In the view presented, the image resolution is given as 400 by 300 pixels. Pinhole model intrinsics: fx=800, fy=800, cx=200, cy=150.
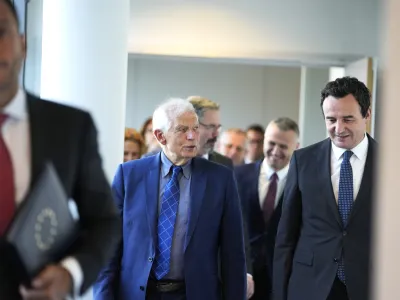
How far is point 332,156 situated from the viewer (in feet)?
13.0

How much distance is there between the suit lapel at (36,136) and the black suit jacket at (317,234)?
7.38 feet

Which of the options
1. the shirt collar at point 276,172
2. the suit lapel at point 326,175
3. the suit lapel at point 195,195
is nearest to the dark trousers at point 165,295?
the suit lapel at point 195,195

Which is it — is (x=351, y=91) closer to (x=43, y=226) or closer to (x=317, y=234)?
(x=317, y=234)

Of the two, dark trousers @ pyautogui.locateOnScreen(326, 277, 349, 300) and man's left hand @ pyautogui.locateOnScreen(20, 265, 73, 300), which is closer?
man's left hand @ pyautogui.locateOnScreen(20, 265, 73, 300)

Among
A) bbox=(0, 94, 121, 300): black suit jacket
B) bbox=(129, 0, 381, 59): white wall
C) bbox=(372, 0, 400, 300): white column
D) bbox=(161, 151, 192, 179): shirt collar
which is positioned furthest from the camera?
bbox=(129, 0, 381, 59): white wall

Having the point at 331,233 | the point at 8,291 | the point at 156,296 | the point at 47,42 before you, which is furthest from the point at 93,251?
the point at 47,42

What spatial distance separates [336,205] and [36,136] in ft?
7.49

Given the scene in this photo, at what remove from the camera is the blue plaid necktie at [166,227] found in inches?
139

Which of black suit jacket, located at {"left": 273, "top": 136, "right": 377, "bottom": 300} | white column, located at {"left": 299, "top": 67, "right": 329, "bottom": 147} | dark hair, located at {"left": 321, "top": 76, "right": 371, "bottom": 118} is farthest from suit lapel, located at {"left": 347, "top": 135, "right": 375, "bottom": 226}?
white column, located at {"left": 299, "top": 67, "right": 329, "bottom": 147}

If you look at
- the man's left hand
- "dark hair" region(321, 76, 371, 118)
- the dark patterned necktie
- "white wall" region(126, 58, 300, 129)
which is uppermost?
"white wall" region(126, 58, 300, 129)

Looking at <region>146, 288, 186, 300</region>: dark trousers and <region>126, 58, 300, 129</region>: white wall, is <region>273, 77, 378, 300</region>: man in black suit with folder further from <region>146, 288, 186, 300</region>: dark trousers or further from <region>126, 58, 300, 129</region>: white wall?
<region>126, 58, 300, 129</region>: white wall

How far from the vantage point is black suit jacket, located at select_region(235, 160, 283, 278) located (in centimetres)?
526

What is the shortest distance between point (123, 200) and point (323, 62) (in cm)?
466

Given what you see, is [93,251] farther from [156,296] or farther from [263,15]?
[263,15]
